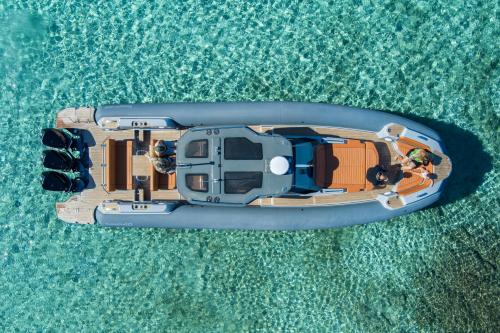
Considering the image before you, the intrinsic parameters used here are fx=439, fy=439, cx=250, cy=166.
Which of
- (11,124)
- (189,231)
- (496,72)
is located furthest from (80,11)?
(496,72)

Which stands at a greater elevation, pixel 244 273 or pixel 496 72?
pixel 496 72

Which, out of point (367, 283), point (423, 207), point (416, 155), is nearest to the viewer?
point (416, 155)

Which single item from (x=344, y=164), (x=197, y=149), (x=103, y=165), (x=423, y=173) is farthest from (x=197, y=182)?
(x=423, y=173)

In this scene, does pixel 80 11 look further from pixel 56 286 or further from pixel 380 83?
pixel 380 83

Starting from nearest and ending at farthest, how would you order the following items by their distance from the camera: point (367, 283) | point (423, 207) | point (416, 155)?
point (416, 155)
point (423, 207)
point (367, 283)

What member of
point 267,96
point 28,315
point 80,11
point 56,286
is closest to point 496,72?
point 267,96

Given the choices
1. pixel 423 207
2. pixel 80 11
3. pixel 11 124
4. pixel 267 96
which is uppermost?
pixel 80 11

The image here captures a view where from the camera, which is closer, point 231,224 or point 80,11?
point 231,224

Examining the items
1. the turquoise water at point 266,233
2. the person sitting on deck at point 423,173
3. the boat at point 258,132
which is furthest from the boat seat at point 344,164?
the turquoise water at point 266,233
